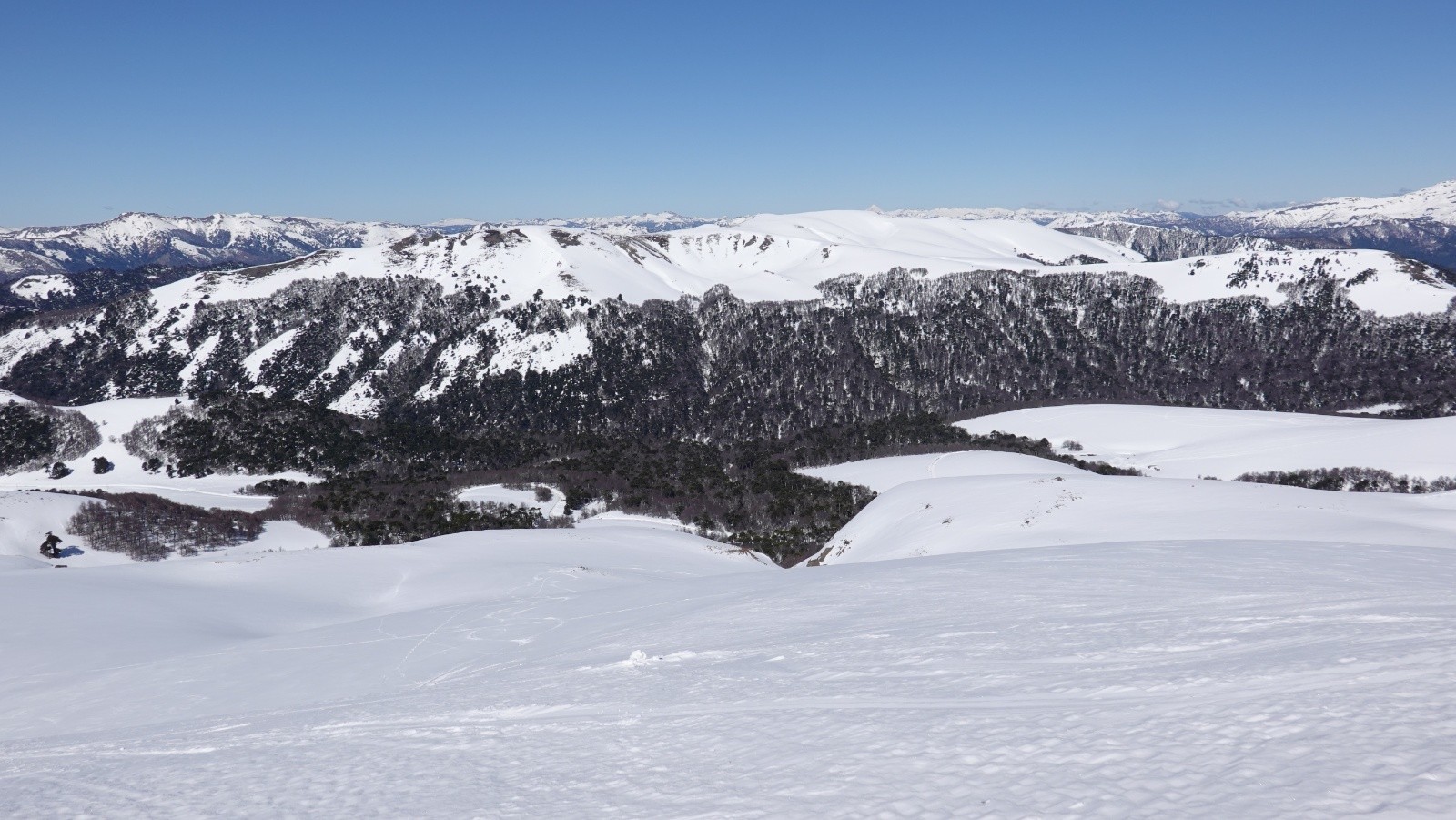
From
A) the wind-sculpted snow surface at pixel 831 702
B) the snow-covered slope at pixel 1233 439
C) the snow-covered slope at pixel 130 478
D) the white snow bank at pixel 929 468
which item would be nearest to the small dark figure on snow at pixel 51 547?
the snow-covered slope at pixel 130 478

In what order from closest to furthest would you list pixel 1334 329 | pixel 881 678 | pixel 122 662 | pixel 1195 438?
1. pixel 881 678
2. pixel 122 662
3. pixel 1195 438
4. pixel 1334 329

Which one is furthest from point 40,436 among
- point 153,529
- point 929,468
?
point 929,468

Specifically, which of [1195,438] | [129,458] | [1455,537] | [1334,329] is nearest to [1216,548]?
[1455,537]

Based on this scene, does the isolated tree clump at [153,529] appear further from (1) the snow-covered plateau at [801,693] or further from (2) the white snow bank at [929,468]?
(2) the white snow bank at [929,468]

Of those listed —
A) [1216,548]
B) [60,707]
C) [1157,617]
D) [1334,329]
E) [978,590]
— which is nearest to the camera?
[1157,617]

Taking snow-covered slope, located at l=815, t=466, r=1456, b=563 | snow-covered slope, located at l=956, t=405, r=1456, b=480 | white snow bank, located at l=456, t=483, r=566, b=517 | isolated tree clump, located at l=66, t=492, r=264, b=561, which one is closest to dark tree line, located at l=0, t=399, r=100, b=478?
isolated tree clump, located at l=66, t=492, r=264, b=561

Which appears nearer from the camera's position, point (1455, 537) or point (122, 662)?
point (122, 662)

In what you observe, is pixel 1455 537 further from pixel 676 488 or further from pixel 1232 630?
pixel 676 488
